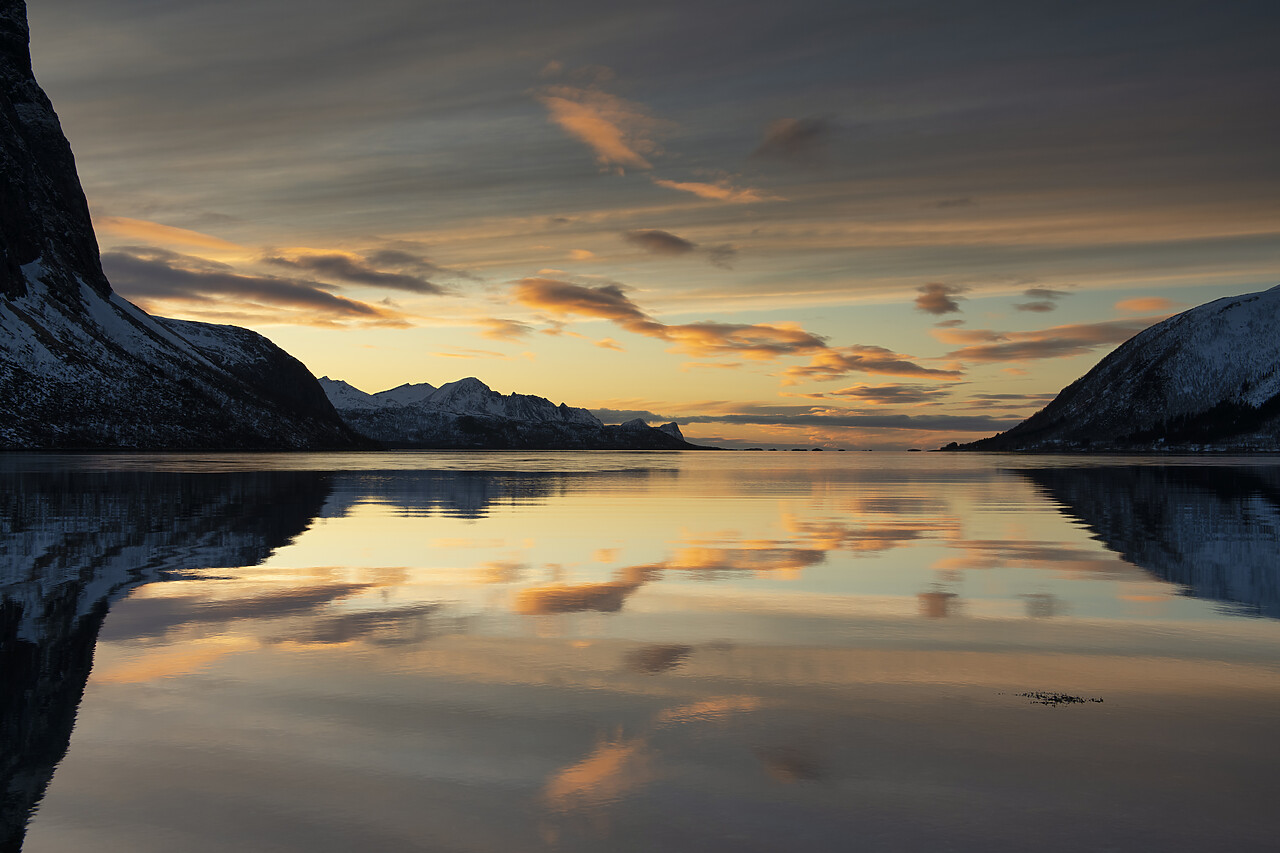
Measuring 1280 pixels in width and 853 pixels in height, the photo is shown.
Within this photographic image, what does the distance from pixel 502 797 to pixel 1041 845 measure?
164 inches

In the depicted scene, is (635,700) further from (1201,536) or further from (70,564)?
(1201,536)

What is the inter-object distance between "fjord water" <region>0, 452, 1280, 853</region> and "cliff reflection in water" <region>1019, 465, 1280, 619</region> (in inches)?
10.8

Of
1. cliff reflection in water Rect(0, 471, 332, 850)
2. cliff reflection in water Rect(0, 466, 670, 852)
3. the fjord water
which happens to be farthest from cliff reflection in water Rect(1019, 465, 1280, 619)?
cliff reflection in water Rect(0, 471, 332, 850)

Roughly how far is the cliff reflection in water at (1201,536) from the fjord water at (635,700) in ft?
0.90

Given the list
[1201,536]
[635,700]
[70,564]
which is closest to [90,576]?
[70,564]

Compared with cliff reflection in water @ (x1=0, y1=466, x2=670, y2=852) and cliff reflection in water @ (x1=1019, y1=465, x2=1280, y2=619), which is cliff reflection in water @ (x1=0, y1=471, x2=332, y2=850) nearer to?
cliff reflection in water @ (x1=0, y1=466, x2=670, y2=852)

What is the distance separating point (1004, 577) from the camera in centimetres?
2066

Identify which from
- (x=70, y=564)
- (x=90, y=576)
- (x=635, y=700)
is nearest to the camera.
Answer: (x=635, y=700)

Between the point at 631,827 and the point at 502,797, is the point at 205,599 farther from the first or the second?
the point at 631,827

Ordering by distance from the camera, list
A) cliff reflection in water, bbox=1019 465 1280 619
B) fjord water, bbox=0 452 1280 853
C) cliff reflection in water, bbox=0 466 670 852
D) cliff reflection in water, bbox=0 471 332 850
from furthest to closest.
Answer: cliff reflection in water, bbox=1019 465 1280 619
cliff reflection in water, bbox=0 466 670 852
cliff reflection in water, bbox=0 471 332 850
fjord water, bbox=0 452 1280 853

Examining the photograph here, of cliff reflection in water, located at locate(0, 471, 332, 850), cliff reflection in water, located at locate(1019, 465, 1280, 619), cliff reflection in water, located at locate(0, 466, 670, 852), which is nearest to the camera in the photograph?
cliff reflection in water, located at locate(0, 471, 332, 850)

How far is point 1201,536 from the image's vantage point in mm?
29047

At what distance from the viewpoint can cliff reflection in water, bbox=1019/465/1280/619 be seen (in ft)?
62.0

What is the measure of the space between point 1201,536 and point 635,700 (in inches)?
1022
